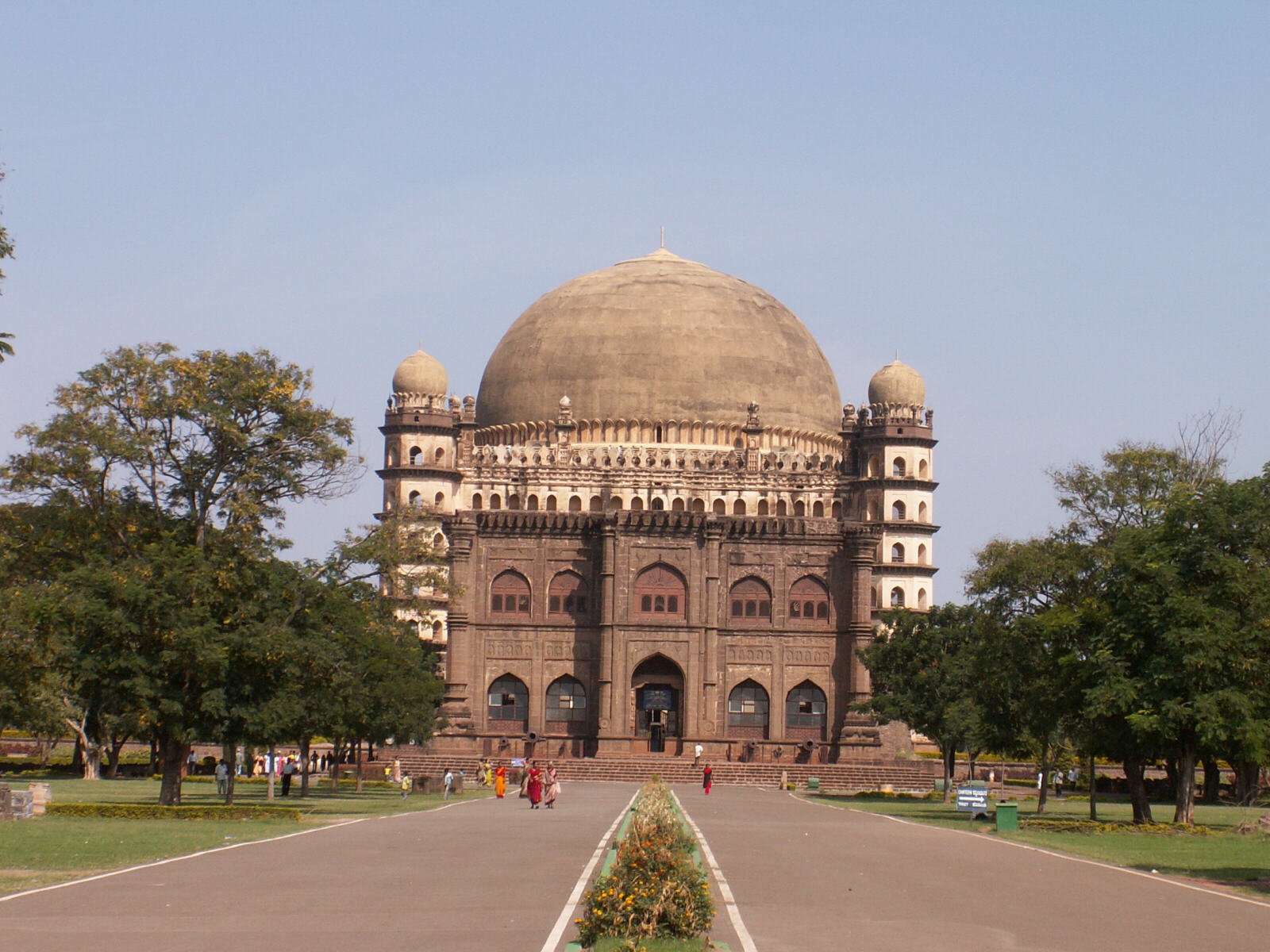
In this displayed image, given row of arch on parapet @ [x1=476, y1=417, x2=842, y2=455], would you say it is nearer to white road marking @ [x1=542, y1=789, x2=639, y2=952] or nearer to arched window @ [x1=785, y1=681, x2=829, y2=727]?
arched window @ [x1=785, y1=681, x2=829, y2=727]

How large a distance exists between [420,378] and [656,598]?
21799 mm

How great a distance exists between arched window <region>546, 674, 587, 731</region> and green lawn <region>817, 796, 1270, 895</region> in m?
27.7

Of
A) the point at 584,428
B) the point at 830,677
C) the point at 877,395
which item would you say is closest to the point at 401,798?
the point at 830,677

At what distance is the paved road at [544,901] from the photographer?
52.1ft

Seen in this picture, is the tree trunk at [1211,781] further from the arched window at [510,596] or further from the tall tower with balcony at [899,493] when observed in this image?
the arched window at [510,596]

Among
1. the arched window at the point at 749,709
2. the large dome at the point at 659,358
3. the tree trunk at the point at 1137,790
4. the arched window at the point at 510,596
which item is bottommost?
the tree trunk at the point at 1137,790

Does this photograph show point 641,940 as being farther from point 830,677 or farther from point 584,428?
point 584,428

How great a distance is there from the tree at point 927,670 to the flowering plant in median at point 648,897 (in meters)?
41.6

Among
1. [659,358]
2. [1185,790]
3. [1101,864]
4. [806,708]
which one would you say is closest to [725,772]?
[806,708]

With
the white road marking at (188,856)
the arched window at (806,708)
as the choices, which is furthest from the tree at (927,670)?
the white road marking at (188,856)

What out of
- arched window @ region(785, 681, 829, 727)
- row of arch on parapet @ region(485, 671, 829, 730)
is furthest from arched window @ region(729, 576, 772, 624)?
arched window @ region(785, 681, 829, 727)

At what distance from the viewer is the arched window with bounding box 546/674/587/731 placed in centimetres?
7919

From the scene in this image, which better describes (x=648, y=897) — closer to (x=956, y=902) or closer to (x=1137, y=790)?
(x=956, y=902)

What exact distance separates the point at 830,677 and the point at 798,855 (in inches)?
2072
